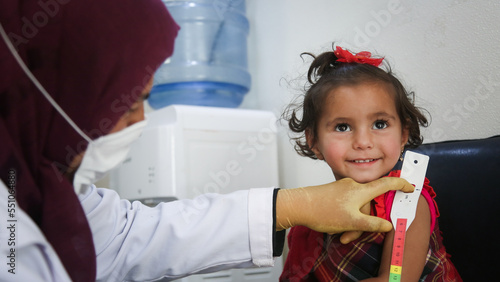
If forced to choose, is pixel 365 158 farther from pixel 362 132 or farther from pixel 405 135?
pixel 405 135

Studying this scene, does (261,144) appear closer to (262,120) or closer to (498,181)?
(262,120)

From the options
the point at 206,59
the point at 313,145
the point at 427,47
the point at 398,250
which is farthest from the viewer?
the point at 206,59

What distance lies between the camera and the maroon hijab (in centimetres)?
65

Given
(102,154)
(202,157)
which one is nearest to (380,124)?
(102,154)

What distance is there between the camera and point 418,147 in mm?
1134

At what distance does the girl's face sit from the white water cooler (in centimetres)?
80

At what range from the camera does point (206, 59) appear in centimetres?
238

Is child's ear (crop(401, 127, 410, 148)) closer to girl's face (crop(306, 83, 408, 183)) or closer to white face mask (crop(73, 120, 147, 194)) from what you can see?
girl's face (crop(306, 83, 408, 183))

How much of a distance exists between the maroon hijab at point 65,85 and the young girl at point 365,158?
1.56 feet

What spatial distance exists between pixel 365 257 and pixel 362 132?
10.9 inches

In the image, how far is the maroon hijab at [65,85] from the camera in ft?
2.14

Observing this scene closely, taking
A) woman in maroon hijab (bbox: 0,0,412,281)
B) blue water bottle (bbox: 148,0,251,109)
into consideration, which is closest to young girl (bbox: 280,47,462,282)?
woman in maroon hijab (bbox: 0,0,412,281)

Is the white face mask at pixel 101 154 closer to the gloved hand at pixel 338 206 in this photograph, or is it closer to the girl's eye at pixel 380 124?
the gloved hand at pixel 338 206

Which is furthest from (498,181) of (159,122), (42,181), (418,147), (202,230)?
(159,122)
